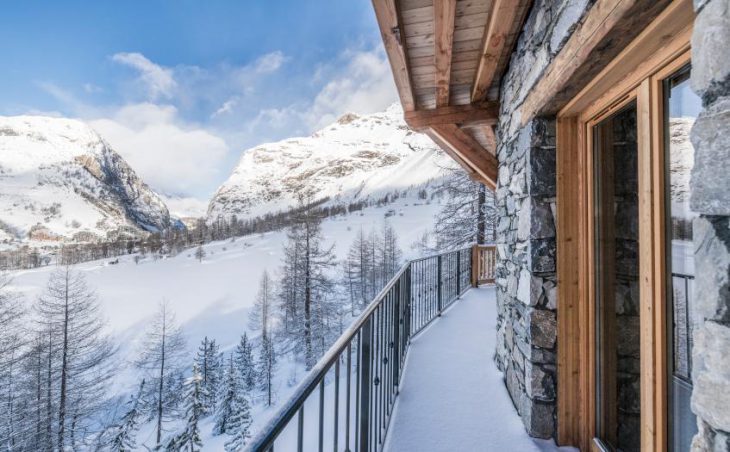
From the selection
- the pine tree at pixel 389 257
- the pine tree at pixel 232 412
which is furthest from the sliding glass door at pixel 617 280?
the pine tree at pixel 389 257

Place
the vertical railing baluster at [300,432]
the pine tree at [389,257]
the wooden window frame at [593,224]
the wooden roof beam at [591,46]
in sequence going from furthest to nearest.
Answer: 1. the pine tree at [389,257]
2. the wooden window frame at [593,224]
3. the wooden roof beam at [591,46]
4. the vertical railing baluster at [300,432]

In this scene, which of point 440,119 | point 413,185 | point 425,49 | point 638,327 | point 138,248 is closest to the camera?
point 638,327

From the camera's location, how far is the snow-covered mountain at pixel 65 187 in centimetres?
6712

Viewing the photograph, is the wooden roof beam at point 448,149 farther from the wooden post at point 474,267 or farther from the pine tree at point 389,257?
the pine tree at point 389,257

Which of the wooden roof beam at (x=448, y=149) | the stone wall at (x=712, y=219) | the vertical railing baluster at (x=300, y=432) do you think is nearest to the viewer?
the stone wall at (x=712, y=219)

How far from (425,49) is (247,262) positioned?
103 feet

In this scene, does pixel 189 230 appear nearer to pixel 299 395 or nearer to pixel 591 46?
pixel 299 395

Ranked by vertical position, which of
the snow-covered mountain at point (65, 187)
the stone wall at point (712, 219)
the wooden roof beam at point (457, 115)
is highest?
the snow-covered mountain at point (65, 187)

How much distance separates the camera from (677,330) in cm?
120

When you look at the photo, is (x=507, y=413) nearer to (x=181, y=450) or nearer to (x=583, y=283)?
(x=583, y=283)

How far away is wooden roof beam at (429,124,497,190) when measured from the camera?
3.13 meters

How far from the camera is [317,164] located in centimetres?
12344

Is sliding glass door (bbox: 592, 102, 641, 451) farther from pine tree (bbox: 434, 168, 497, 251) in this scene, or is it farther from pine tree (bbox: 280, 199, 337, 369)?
pine tree (bbox: 280, 199, 337, 369)

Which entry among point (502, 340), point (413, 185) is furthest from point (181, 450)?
point (413, 185)
